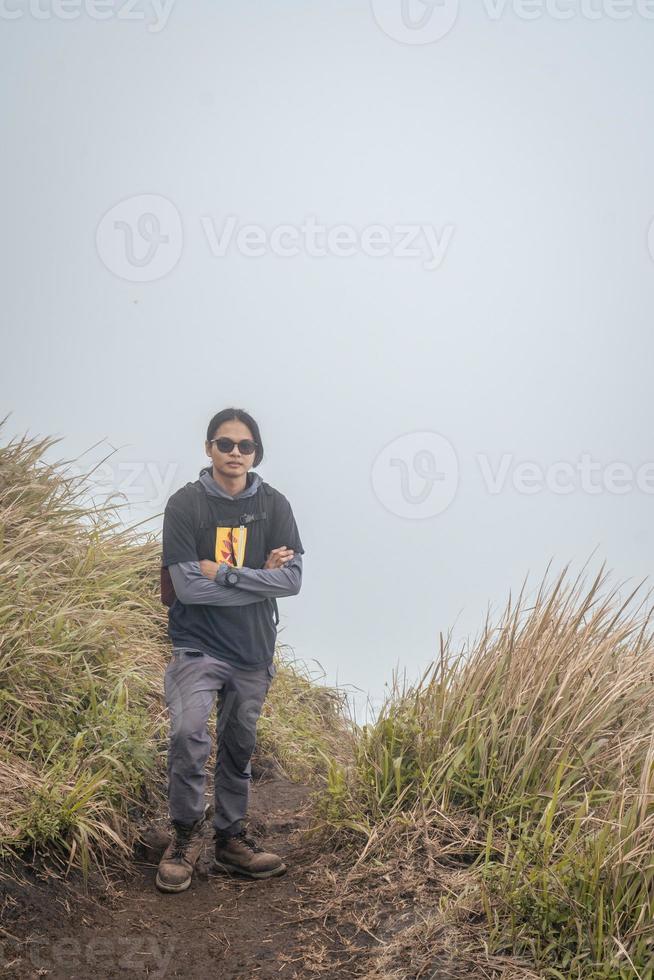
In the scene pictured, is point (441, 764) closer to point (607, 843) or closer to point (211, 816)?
point (607, 843)

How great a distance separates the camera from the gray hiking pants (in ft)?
15.8

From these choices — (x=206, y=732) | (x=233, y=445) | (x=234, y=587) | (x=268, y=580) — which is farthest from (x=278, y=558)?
(x=206, y=732)

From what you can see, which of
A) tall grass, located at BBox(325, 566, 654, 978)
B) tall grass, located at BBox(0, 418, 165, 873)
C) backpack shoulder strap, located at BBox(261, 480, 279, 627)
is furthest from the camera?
backpack shoulder strap, located at BBox(261, 480, 279, 627)

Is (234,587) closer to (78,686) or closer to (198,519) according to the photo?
(198,519)

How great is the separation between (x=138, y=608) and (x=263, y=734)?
138 centimetres

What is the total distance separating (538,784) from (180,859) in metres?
1.78

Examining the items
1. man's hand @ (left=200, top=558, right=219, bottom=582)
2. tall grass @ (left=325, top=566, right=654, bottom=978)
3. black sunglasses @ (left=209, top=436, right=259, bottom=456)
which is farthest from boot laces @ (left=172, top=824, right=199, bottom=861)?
black sunglasses @ (left=209, top=436, right=259, bottom=456)

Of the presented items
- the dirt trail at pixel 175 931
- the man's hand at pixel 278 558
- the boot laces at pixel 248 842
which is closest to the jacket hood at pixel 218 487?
the man's hand at pixel 278 558

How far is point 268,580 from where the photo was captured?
193 inches

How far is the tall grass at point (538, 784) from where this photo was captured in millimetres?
3791

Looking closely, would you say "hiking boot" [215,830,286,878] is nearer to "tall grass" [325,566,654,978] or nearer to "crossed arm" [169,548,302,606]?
"tall grass" [325,566,654,978]

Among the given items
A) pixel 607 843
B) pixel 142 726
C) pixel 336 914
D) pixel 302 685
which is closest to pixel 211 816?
Answer: pixel 142 726

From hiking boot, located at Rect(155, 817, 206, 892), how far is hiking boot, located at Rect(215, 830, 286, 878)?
150mm

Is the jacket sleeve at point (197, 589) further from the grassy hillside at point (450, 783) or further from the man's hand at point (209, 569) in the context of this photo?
the grassy hillside at point (450, 783)
